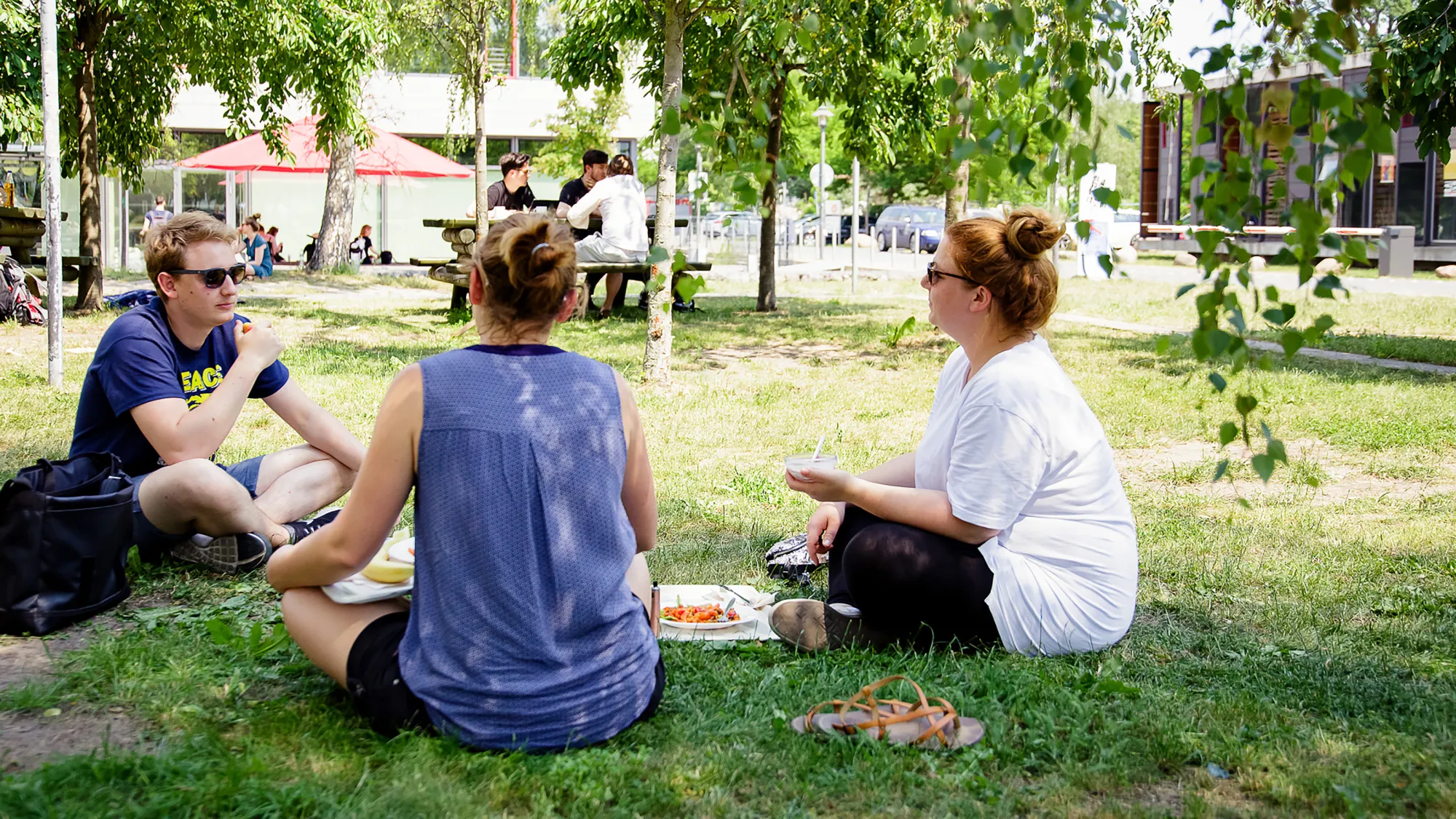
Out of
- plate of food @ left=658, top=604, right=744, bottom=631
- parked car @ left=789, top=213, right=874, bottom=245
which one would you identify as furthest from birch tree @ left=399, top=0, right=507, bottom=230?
plate of food @ left=658, top=604, right=744, bottom=631

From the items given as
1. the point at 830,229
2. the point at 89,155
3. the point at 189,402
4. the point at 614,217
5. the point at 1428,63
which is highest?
the point at 830,229

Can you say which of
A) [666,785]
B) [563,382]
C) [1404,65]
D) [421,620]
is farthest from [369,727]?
[1404,65]

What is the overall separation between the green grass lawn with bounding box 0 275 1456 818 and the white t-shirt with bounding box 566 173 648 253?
645 cm

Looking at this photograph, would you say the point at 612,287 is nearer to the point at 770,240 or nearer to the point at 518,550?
the point at 770,240

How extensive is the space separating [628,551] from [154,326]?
218 centimetres

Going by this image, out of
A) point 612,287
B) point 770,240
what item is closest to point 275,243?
point 612,287

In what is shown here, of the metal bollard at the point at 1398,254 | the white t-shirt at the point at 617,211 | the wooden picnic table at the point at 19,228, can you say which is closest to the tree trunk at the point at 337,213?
the wooden picnic table at the point at 19,228

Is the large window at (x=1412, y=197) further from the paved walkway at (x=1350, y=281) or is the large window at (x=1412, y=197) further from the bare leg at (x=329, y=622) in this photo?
the bare leg at (x=329, y=622)

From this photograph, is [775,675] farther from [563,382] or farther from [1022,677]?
[563,382]

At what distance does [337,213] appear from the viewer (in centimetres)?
2264

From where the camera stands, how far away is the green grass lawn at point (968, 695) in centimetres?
257

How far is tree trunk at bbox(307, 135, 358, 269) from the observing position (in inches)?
892

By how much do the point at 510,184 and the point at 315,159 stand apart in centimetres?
1401

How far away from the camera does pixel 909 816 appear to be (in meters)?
2.53
